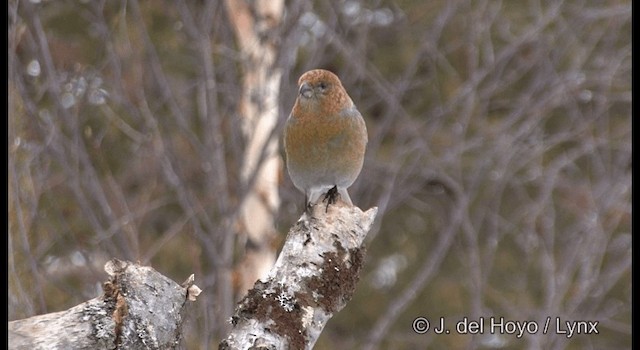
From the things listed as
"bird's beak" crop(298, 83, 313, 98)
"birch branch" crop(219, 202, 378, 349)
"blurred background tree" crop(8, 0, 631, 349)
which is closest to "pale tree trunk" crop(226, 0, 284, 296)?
"blurred background tree" crop(8, 0, 631, 349)

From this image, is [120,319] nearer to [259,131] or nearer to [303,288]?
[303,288]

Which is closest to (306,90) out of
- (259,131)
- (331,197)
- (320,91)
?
(320,91)

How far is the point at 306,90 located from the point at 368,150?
243 cm

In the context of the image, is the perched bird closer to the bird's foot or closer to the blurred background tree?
the bird's foot

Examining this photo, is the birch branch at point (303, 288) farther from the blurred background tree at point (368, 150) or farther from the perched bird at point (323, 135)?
the perched bird at point (323, 135)

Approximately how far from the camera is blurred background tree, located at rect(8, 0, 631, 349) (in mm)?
6270

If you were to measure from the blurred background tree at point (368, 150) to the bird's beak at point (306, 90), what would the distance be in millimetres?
1241

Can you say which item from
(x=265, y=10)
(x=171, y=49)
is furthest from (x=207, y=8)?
(x=171, y=49)

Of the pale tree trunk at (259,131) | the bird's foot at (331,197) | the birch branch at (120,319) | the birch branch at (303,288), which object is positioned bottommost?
the birch branch at (120,319)

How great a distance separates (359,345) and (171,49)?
11.1 feet

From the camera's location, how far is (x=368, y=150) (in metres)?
7.41

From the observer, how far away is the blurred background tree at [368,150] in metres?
6.27

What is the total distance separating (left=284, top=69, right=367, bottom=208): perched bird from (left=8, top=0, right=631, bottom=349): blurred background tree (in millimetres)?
1057

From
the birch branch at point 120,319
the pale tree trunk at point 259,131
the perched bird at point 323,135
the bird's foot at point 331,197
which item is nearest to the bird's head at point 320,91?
the perched bird at point 323,135
